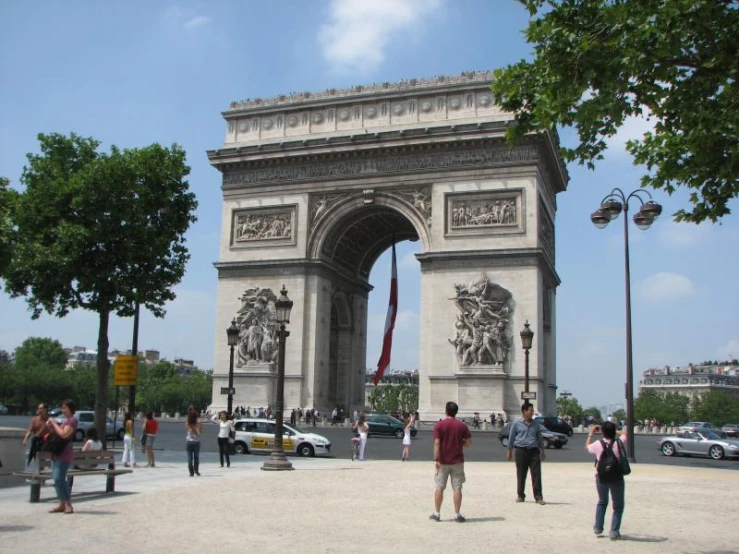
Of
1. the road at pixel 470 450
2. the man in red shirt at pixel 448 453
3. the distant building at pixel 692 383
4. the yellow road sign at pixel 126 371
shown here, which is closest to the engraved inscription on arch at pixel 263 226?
the road at pixel 470 450

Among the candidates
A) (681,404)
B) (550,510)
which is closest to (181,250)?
(550,510)

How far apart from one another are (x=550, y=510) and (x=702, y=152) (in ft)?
19.6

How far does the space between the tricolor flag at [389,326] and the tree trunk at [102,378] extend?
24710 mm

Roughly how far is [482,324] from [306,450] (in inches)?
586

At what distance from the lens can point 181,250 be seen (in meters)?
26.4

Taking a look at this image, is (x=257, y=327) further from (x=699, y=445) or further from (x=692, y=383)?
(x=692, y=383)

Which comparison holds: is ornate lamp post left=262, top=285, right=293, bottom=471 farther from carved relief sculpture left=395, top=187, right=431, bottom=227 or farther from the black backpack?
carved relief sculpture left=395, top=187, right=431, bottom=227

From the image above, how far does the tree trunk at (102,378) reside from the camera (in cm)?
2439

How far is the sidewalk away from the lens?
371 inches

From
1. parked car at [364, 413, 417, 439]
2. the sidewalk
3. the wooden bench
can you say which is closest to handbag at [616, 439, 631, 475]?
the sidewalk

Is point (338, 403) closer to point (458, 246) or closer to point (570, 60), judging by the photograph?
point (458, 246)

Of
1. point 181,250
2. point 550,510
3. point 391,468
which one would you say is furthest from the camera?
point 181,250

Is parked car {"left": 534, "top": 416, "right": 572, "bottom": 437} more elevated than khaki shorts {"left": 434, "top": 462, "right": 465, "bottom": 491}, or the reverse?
khaki shorts {"left": 434, "top": 462, "right": 465, "bottom": 491}

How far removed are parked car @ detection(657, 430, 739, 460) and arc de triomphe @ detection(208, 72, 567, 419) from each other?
27.8 feet
